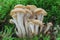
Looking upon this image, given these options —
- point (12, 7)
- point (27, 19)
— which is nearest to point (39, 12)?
point (27, 19)

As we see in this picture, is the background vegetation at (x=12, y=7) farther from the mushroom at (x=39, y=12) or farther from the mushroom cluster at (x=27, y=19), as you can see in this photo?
the mushroom at (x=39, y=12)

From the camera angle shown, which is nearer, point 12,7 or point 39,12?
point 39,12

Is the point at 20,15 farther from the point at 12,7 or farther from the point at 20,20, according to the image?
the point at 12,7

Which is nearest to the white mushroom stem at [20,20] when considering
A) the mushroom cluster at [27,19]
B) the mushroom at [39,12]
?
the mushroom cluster at [27,19]

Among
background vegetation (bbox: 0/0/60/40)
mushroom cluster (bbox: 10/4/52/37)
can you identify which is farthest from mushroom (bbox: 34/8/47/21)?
background vegetation (bbox: 0/0/60/40)

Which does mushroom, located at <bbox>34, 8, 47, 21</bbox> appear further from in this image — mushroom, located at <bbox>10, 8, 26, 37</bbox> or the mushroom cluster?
mushroom, located at <bbox>10, 8, 26, 37</bbox>

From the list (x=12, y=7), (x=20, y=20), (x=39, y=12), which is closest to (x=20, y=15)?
(x=20, y=20)

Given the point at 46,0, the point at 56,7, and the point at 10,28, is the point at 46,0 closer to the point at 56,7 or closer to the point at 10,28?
the point at 56,7

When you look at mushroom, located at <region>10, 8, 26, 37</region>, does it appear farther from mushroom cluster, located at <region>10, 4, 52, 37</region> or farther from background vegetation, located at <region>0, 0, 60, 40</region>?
background vegetation, located at <region>0, 0, 60, 40</region>

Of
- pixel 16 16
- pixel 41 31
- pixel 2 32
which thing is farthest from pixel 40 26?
pixel 2 32

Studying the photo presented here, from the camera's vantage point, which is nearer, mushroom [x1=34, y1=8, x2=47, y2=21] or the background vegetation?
mushroom [x1=34, y1=8, x2=47, y2=21]
